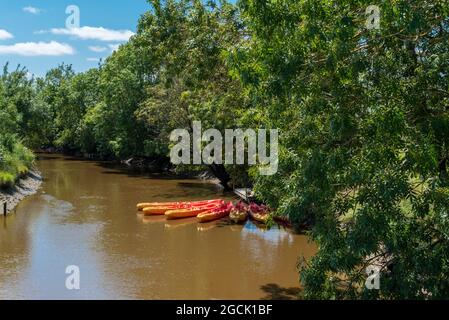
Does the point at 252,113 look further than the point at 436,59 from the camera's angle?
Yes

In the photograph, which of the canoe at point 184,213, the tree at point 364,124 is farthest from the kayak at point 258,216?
the tree at point 364,124

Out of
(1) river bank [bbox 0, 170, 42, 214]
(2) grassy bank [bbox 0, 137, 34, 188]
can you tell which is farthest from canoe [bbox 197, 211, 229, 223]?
(2) grassy bank [bbox 0, 137, 34, 188]

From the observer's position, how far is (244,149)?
1947 centimetres

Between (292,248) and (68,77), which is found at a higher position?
(68,77)

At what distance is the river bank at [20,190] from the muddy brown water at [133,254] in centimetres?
45

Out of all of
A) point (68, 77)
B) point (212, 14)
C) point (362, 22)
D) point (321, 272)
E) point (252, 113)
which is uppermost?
point (68, 77)

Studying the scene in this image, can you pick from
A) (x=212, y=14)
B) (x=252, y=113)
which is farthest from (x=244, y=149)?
(x=252, y=113)

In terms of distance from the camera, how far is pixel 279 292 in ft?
39.5

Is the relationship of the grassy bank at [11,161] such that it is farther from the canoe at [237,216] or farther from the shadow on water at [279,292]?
the shadow on water at [279,292]

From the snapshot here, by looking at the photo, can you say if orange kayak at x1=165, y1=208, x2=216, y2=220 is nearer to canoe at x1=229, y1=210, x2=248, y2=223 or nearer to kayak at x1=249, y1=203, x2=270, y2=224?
canoe at x1=229, y1=210, x2=248, y2=223

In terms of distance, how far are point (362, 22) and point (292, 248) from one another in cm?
1002

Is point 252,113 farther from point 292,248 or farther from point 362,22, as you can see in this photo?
point 292,248

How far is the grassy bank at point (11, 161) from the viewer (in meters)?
23.6
